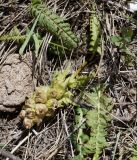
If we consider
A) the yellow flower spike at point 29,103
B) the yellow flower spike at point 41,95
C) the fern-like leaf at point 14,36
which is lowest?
the yellow flower spike at point 29,103

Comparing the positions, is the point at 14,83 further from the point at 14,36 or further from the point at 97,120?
the point at 97,120

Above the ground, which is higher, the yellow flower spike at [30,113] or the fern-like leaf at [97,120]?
the yellow flower spike at [30,113]

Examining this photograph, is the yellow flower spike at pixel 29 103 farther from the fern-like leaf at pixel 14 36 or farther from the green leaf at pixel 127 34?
the green leaf at pixel 127 34

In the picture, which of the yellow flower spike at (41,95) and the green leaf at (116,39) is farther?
the green leaf at (116,39)

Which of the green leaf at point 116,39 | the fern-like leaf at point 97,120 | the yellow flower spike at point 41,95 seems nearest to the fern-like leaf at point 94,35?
the green leaf at point 116,39

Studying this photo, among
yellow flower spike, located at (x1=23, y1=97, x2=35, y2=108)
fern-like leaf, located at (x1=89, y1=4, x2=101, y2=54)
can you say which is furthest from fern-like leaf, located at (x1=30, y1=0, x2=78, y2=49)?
yellow flower spike, located at (x1=23, y1=97, x2=35, y2=108)

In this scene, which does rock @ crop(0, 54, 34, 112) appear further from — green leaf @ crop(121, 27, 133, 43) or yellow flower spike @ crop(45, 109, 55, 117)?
green leaf @ crop(121, 27, 133, 43)

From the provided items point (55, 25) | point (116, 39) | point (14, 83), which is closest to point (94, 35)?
point (116, 39)
